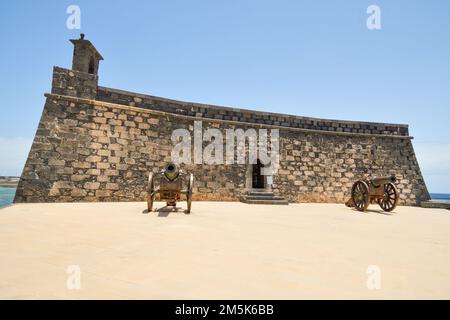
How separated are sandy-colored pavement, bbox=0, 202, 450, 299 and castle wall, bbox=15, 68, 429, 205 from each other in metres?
4.56

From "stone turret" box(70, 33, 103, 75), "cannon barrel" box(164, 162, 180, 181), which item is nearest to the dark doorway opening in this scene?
"cannon barrel" box(164, 162, 180, 181)

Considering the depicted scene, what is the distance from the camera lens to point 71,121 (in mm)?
8008

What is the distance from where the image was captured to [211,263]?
2.13 meters

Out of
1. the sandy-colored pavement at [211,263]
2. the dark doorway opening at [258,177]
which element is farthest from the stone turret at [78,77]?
the dark doorway opening at [258,177]

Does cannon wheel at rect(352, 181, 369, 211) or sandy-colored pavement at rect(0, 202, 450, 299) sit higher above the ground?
cannon wheel at rect(352, 181, 369, 211)

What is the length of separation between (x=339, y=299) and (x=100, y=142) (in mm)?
8472

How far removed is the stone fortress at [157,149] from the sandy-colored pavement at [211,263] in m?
4.53

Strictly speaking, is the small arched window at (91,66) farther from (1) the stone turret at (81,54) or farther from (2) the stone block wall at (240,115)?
(2) the stone block wall at (240,115)

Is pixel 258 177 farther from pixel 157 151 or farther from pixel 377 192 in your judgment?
pixel 377 192

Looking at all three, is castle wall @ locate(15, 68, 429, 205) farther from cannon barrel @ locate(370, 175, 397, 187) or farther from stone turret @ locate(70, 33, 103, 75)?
cannon barrel @ locate(370, 175, 397, 187)

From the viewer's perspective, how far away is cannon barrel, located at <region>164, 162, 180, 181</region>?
573 cm

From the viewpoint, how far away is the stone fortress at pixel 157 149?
7.68m

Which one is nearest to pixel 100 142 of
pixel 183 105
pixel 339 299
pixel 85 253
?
pixel 183 105
